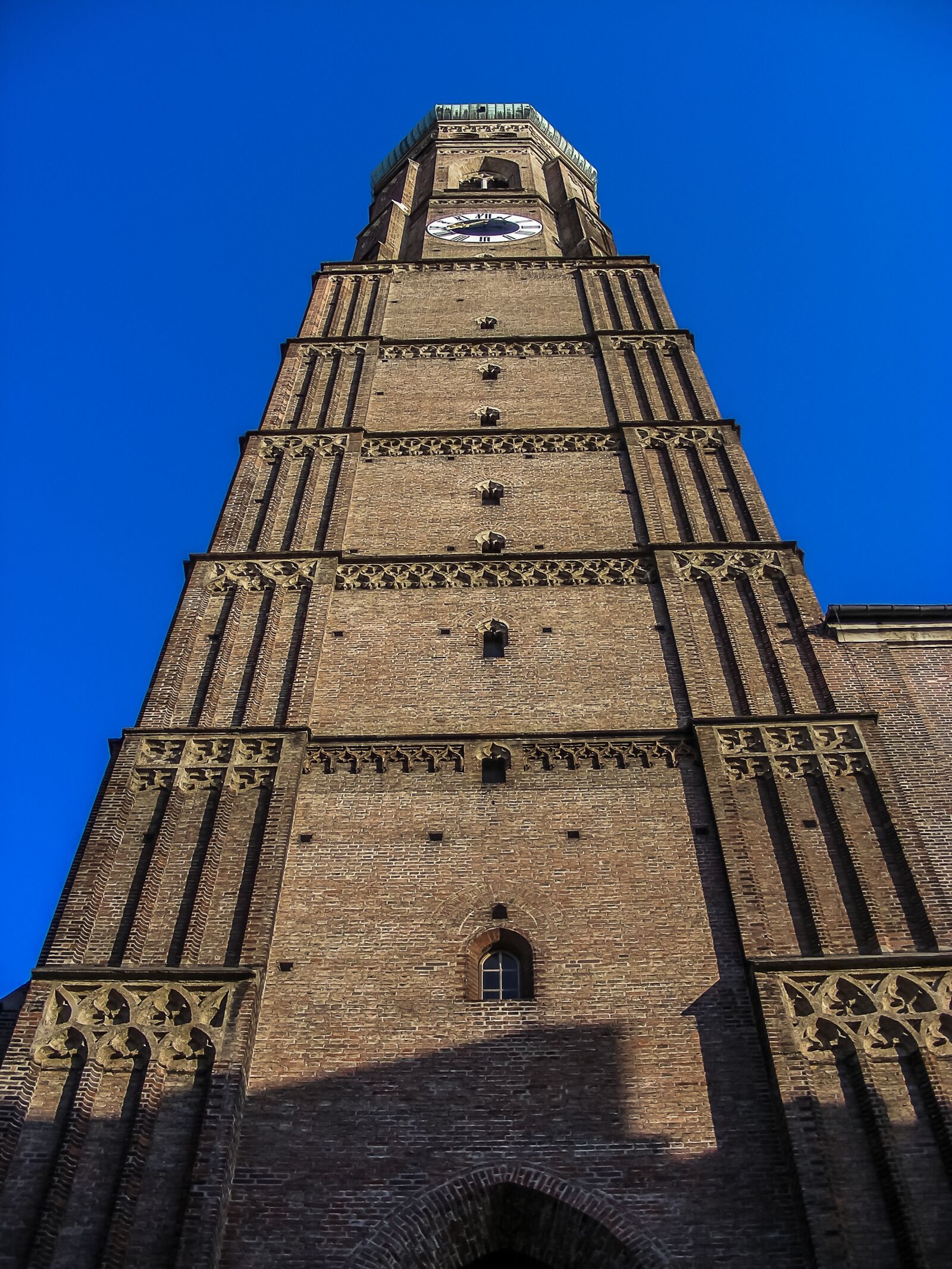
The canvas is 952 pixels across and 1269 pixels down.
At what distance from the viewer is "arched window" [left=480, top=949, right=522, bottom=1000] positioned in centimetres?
1110

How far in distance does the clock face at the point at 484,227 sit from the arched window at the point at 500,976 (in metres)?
22.7

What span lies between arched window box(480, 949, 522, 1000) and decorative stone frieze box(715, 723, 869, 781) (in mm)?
3030

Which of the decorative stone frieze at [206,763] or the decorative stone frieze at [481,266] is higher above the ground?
the decorative stone frieze at [481,266]

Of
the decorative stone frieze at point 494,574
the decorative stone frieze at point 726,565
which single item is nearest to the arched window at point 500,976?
the decorative stone frieze at point 494,574

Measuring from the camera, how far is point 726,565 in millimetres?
16375

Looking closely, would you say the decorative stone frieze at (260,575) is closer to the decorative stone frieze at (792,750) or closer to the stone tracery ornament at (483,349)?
the decorative stone frieze at (792,750)

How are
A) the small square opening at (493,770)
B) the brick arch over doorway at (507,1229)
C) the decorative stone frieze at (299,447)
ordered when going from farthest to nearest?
the decorative stone frieze at (299,447), the small square opening at (493,770), the brick arch over doorway at (507,1229)

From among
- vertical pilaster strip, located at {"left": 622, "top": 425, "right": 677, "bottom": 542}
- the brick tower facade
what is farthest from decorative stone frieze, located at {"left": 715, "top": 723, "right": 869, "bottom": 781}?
vertical pilaster strip, located at {"left": 622, "top": 425, "right": 677, "bottom": 542}

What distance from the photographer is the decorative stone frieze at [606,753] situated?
1322 cm

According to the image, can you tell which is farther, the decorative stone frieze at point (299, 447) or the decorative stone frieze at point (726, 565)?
the decorative stone frieze at point (299, 447)

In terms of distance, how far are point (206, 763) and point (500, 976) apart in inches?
152

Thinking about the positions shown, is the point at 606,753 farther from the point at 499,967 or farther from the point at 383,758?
the point at 499,967

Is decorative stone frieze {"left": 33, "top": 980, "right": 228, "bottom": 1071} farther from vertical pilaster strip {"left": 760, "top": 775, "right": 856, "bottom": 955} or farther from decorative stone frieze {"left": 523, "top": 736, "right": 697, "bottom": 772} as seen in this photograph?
vertical pilaster strip {"left": 760, "top": 775, "right": 856, "bottom": 955}

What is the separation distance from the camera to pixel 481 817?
1260 centimetres
